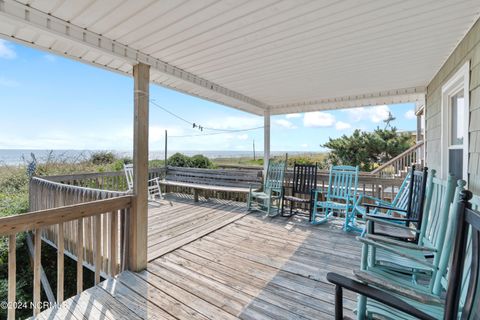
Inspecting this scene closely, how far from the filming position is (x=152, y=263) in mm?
2725

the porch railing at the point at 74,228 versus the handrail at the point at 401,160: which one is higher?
the handrail at the point at 401,160

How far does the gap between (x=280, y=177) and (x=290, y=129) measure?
1810cm

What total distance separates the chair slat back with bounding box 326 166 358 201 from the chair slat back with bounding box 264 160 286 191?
101 centimetres

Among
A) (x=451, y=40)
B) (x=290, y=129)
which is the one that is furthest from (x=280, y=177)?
(x=290, y=129)

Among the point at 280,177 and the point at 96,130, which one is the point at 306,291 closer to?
the point at 280,177

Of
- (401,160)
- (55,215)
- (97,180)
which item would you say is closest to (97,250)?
(55,215)

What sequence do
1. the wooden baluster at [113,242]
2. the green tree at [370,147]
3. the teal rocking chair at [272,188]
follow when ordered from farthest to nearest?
the green tree at [370,147], the teal rocking chair at [272,188], the wooden baluster at [113,242]

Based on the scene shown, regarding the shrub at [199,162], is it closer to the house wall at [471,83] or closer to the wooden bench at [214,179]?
the wooden bench at [214,179]

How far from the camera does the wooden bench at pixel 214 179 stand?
5.65 m

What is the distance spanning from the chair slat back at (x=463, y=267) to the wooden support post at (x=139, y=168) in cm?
256

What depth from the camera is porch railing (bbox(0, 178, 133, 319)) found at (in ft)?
5.74

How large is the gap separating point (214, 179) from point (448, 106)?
4.83m

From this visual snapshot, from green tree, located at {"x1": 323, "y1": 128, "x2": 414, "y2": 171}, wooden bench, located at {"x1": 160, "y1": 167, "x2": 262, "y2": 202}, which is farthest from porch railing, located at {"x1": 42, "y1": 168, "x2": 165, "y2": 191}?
green tree, located at {"x1": 323, "y1": 128, "x2": 414, "y2": 171}

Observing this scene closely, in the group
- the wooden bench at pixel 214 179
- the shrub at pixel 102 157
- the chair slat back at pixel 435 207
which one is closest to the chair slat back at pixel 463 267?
the chair slat back at pixel 435 207
